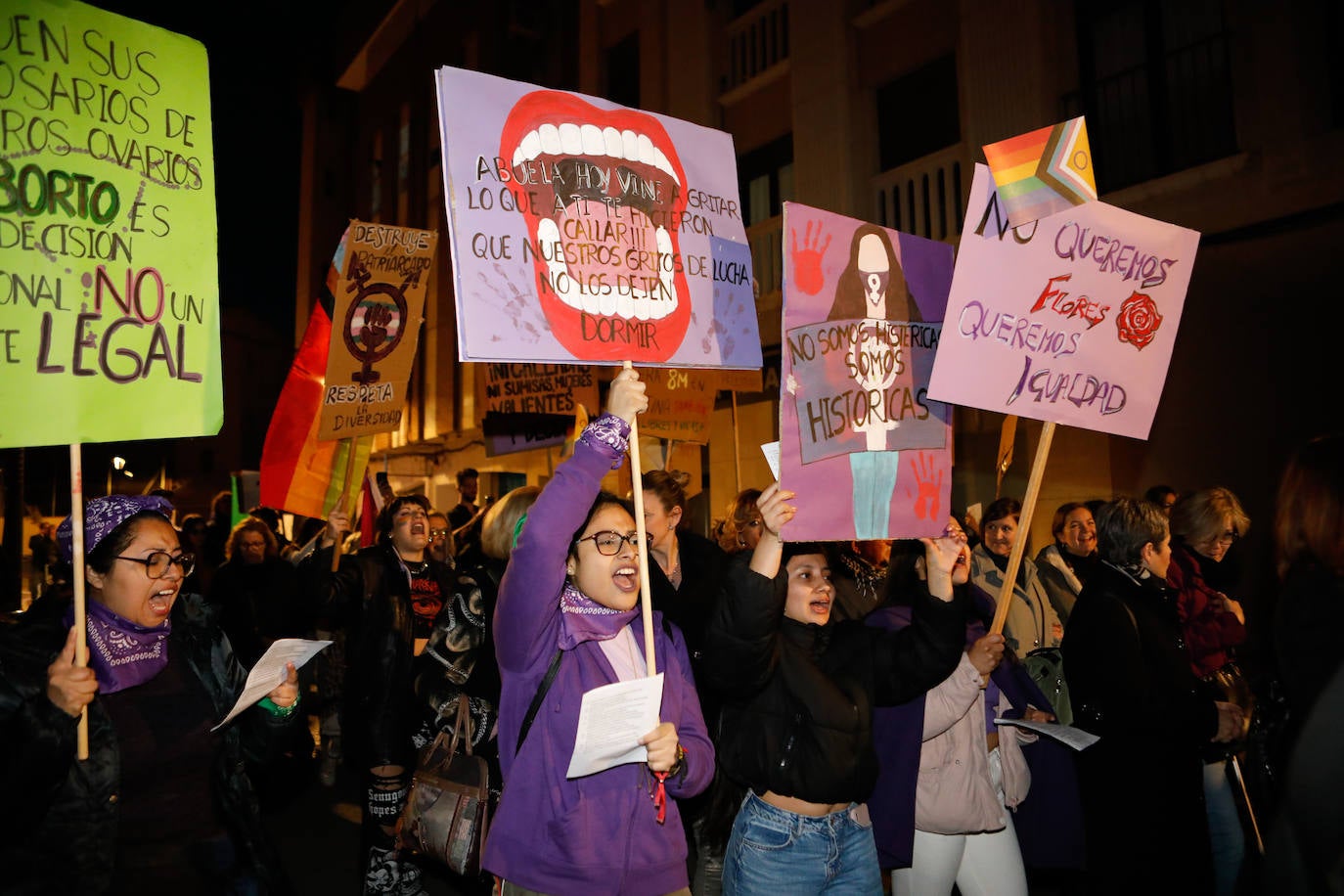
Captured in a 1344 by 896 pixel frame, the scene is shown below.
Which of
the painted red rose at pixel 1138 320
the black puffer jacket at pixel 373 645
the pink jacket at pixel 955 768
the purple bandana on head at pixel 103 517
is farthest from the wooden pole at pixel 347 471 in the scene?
the painted red rose at pixel 1138 320

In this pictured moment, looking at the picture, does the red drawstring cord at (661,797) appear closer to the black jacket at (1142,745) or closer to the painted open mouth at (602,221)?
the painted open mouth at (602,221)

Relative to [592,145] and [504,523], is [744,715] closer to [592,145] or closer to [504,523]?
[504,523]

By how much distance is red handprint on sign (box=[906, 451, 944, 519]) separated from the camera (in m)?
3.88

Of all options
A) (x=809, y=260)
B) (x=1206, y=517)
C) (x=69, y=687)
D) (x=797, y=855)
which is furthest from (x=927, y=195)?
(x=69, y=687)

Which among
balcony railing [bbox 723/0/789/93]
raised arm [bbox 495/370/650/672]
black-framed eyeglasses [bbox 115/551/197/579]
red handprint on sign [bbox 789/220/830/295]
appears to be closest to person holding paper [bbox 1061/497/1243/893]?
red handprint on sign [bbox 789/220/830/295]

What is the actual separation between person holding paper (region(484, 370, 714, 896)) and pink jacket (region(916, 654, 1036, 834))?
1167 mm

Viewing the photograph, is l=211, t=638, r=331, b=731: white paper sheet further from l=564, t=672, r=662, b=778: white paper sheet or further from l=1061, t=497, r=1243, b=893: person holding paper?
l=1061, t=497, r=1243, b=893: person holding paper

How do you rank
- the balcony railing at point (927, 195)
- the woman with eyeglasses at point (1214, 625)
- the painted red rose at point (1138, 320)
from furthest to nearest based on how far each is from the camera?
the balcony railing at point (927, 195)
the woman with eyeglasses at point (1214, 625)
the painted red rose at point (1138, 320)

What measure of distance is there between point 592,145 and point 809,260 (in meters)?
0.93

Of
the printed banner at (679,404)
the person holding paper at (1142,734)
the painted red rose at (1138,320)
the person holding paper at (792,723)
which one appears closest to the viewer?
the person holding paper at (792,723)

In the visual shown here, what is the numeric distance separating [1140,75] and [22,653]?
11299 millimetres

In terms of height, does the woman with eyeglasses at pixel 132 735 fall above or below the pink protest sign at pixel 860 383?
below

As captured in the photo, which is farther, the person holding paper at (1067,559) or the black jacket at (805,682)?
the person holding paper at (1067,559)

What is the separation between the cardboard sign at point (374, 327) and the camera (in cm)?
563
